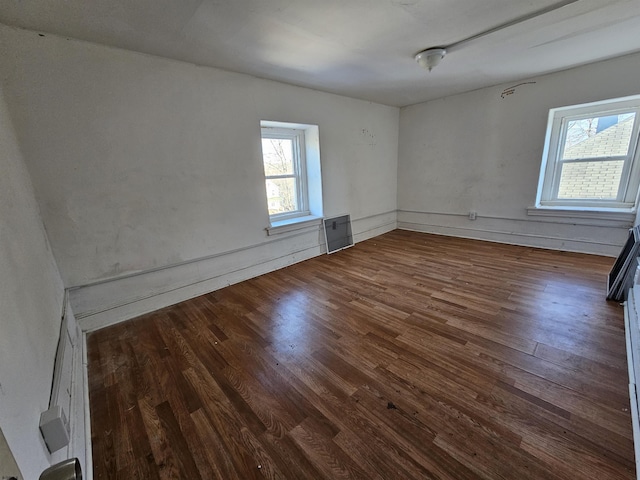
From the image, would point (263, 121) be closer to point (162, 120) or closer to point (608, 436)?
point (162, 120)

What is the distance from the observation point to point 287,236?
3.59m

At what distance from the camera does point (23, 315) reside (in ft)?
3.25

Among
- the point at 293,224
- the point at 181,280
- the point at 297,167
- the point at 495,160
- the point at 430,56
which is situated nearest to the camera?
the point at 430,56

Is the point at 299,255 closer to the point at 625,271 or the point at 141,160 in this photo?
the point at 141,160

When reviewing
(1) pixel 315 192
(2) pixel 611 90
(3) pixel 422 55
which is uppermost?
(3) pixel 422 55

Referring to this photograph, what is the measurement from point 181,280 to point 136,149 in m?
1.29

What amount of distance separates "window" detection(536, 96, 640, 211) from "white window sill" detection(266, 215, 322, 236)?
3223 mm

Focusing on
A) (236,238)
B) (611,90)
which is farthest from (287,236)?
(611,90)

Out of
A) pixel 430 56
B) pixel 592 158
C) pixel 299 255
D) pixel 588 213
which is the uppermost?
pixel 430 56

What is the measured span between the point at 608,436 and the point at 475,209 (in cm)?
362

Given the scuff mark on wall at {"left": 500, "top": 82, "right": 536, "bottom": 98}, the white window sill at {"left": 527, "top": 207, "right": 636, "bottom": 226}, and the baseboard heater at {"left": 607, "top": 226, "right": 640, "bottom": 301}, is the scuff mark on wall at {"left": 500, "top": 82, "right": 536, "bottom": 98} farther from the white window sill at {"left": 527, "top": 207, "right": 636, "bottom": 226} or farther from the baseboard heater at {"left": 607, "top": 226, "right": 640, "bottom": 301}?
the baseboard heater at {"left": 607, "top": 226, "right": 640, "bottom": 301}

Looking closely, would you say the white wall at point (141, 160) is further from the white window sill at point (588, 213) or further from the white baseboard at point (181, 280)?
the white window sill at point (588, 213)

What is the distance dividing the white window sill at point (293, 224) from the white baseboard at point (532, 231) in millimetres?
2303

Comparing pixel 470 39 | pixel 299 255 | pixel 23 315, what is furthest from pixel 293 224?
pixel 23 315
